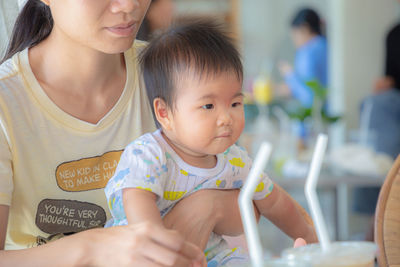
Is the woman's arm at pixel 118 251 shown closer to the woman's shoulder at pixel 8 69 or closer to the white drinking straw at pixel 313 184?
the white drinking straw at pixel 313 184

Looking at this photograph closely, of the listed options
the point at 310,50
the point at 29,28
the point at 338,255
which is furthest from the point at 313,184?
the point at 310,50

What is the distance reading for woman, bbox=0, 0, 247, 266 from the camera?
1146 millimetres

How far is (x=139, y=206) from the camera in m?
1.00

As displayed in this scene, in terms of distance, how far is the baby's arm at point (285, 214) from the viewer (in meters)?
1.27

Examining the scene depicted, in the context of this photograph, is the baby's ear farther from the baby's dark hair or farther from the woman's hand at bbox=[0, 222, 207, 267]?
the woman's hand at bbox=[0, 222, 207, 267]

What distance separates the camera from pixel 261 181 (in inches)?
48.4

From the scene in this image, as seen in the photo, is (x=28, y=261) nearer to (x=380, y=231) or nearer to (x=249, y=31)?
(x=380, y=231)

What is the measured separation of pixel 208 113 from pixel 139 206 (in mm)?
227

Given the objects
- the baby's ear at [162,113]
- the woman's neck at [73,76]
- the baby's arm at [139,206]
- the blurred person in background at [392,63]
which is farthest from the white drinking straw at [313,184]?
the blurred person in background at [392,63]

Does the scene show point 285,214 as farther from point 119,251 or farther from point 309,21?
point 309,21

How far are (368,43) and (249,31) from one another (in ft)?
9.70

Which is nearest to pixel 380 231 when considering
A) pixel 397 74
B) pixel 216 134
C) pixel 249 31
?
pixel 216 134

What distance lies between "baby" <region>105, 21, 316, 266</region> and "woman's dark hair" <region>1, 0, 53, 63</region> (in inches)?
12.5

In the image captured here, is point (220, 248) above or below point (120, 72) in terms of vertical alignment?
below
